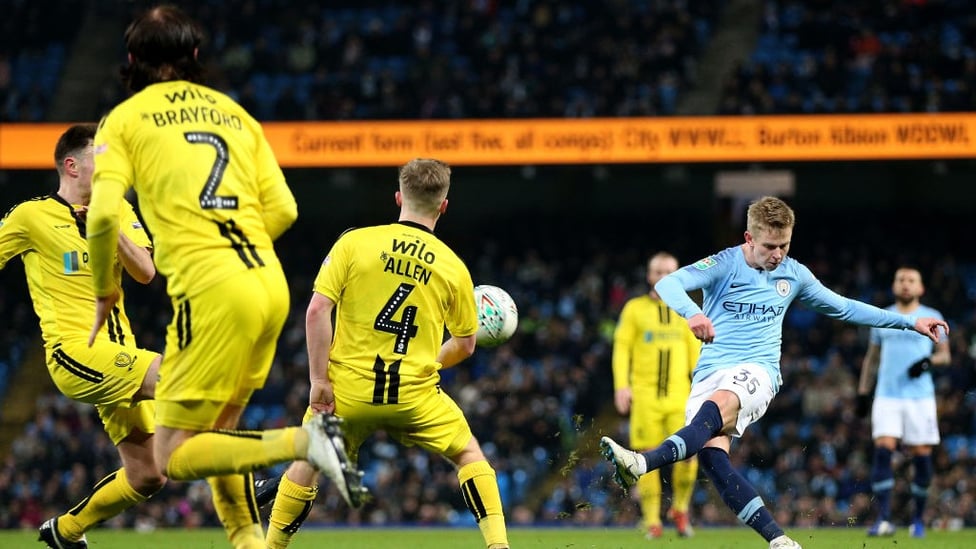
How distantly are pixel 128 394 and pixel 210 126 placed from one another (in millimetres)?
2059

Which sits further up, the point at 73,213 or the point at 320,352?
the point at 73,213

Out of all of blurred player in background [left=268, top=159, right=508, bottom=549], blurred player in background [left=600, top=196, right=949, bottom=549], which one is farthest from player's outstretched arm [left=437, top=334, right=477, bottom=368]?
blurred player in background [left=600, top=196, right=949, bottom=549]

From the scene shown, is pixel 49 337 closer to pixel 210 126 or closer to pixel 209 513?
pixel 210 126

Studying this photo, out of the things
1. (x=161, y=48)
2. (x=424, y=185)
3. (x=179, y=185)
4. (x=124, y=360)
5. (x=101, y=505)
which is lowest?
(x=101, y=505)

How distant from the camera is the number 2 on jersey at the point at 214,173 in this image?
5.21 meters

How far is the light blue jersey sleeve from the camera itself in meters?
7.74

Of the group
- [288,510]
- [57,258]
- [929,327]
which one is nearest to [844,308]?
[929,327]

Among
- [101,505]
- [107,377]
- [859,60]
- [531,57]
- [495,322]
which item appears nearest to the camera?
[107,377]

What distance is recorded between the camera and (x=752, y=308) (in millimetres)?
7770

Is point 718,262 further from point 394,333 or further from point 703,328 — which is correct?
point 394,333

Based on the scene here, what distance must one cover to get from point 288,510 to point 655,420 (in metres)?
6.53

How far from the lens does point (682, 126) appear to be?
20578 millimetres

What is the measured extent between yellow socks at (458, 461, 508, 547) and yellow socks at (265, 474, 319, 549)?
0.79 meters

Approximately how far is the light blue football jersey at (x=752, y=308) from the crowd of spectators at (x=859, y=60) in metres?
13.3
